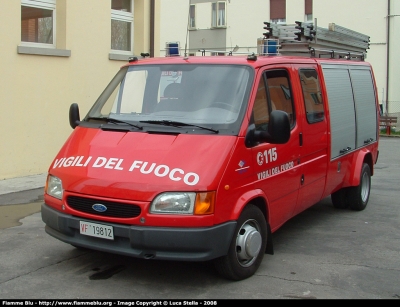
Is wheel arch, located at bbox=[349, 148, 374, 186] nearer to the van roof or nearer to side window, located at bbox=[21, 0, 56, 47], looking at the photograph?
the van roof

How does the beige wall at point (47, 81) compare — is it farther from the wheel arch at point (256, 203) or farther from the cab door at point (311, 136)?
the wheel arch at point (256, 203)

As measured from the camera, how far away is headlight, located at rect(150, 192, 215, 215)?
4.74 m

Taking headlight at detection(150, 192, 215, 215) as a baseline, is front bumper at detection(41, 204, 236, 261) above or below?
below

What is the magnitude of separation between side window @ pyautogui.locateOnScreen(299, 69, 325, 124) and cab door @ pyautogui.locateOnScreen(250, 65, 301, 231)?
376 millimetres

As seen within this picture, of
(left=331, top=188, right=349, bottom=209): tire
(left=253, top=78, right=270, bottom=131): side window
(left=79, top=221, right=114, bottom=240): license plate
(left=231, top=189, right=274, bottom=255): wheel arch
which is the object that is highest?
(left=253, top=78, right=270, bottom=131): side window

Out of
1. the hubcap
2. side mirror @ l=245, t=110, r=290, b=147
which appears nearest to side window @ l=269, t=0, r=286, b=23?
side mirror @ l=245, t=110, r=290, b=147

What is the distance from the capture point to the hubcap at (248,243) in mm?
5176

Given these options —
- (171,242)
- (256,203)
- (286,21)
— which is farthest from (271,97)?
(286,21)

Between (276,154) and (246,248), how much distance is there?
43.8 inches

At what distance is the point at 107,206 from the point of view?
16.1 ft

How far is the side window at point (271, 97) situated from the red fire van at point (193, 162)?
0.04 feet

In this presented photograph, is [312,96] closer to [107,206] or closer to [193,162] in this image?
[193,162]

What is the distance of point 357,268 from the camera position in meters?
5.76

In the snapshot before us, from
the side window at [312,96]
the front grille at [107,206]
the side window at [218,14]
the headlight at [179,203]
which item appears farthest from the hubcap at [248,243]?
the side window at [218,14]
